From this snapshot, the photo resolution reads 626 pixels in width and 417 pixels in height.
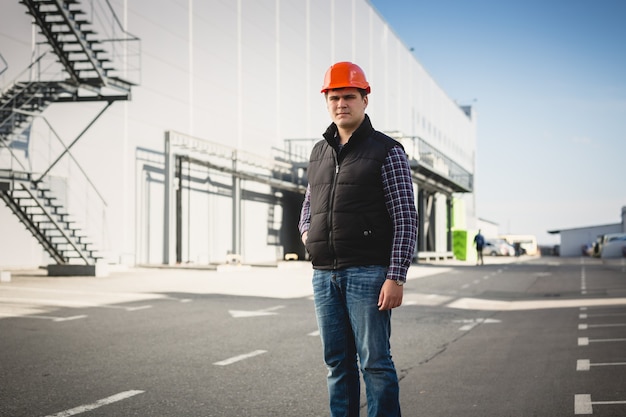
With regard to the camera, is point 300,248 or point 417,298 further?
point 300,248

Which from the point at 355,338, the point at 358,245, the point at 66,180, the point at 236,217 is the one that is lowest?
the point at 355,338

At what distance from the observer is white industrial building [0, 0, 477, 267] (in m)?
22.2

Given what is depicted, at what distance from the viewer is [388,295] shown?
11.9 ft

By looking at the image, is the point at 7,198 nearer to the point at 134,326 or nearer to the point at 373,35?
the point at 134,326

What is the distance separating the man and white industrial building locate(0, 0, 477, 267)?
18115mm

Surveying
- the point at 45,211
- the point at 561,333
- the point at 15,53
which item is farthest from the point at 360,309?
the point at 15,53

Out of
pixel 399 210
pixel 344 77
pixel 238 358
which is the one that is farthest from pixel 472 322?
pixel 344 77

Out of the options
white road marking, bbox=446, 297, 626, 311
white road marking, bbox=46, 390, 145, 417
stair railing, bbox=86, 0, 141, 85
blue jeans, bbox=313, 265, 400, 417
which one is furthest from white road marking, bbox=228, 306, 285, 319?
stair railing, bbox=86, 0, 141, 85

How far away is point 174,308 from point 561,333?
6.54 metres

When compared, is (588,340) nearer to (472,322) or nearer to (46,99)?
(472,322)

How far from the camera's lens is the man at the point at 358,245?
3.71m

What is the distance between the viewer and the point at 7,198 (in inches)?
826

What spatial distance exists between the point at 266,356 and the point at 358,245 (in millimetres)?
4548

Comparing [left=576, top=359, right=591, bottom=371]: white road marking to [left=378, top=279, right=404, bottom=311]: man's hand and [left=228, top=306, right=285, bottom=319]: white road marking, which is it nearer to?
[left=378, top=279, right=404, bottom=311]: man's hand
